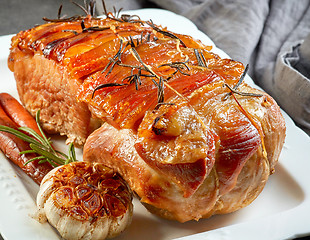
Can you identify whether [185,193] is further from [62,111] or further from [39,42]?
[39,42]

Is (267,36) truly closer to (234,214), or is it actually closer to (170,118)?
(234,214)

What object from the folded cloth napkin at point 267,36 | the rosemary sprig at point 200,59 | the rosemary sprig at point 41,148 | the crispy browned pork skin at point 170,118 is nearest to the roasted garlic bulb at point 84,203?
the crispy browned pork skin at point 170,118

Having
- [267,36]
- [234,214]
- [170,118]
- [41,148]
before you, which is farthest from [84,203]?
[267,36]

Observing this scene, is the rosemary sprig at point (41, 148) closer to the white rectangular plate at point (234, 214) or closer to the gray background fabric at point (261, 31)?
the white rectangular plate at point (234, 214)

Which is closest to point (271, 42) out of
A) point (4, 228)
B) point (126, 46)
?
point (126, 46)

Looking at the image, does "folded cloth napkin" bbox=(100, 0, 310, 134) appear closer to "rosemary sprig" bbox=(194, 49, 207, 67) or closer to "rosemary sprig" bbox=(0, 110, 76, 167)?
"rosemary sprig" bbox=(194, 49, 207, 67)

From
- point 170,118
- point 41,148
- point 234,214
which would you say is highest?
point 170,118
